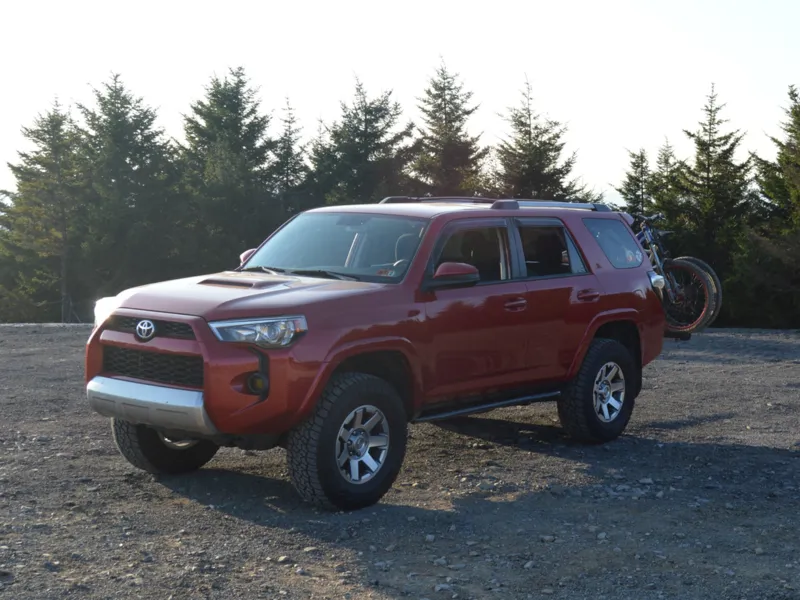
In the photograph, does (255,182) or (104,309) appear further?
(255,182)

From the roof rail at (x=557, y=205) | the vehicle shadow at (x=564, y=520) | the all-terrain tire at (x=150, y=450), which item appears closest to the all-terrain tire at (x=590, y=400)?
the vehicle shadow at (x=564, y=520)

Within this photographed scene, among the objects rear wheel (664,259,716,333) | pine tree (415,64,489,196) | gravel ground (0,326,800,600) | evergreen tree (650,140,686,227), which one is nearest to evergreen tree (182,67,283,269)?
pine tree (415,64,489,196)

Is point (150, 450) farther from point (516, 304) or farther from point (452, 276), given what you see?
point (516, 304)

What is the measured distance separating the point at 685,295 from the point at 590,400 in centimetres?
665

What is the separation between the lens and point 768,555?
5.85m

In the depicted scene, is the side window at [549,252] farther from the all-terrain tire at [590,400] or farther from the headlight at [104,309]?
the headlight at [104,309]

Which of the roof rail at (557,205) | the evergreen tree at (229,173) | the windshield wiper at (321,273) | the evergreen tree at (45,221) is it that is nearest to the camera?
the windshield wiper at (321,273)

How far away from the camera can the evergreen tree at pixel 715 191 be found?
46656 millimetres

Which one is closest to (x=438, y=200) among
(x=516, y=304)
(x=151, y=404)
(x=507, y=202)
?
(x=507, y=202)

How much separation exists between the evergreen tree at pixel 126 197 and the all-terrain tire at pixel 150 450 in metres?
45.6

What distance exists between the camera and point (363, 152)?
5438cm

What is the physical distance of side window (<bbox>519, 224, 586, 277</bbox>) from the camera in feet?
27.6

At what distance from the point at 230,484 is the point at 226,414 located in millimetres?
1375

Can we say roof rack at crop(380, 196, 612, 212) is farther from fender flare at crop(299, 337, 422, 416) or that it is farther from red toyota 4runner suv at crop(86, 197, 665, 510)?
fender flare at crop(299, 337, 422, 416)
